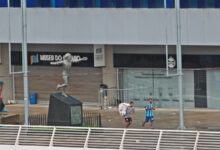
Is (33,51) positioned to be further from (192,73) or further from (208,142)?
(208,142)

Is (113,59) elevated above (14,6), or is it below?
below

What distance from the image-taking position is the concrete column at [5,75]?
42.3 meters

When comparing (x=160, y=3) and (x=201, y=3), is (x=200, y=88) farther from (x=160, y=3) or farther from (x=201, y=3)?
(x=160, y=3)

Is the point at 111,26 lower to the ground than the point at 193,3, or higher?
lower

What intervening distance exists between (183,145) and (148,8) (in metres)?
16.2

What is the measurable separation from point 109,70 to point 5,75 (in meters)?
6.97

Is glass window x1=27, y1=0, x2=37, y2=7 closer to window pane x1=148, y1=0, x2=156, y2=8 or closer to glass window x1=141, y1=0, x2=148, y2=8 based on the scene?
glass window x1=141, y1=0, x2=148, y2=8

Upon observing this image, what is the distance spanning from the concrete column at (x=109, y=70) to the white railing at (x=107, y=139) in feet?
44.0

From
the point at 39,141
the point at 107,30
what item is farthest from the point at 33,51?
the point at 39,141

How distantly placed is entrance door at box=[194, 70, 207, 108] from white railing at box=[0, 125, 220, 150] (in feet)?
41.2

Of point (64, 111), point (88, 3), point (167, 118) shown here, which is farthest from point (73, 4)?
point (64, 111)

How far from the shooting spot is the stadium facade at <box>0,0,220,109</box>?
36969mm

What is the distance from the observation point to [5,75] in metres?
42.7

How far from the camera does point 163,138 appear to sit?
23.2m
